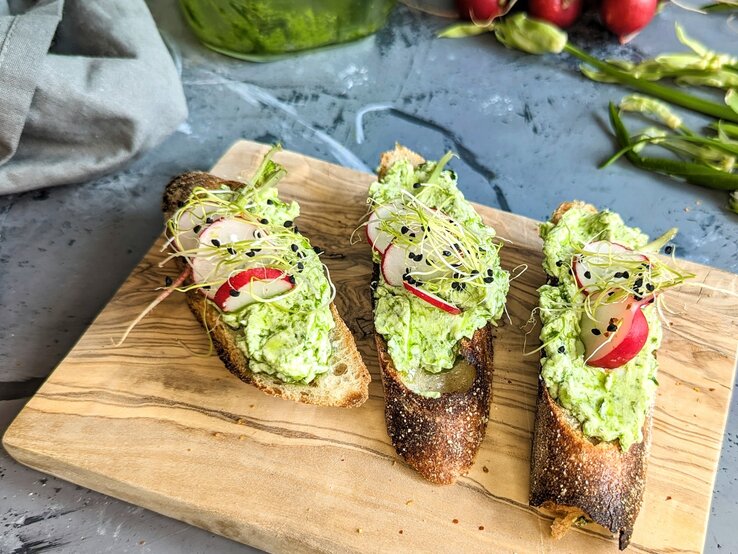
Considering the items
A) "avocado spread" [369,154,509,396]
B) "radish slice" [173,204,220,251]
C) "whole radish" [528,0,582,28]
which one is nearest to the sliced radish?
"avocado spread" [369,154,509,396]

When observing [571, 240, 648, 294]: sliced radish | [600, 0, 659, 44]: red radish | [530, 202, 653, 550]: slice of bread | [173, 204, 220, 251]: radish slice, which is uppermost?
[600, 0, 659, 44]: red radish

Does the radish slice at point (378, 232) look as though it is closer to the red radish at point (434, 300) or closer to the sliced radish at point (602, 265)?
the red radish at point (434, 300)

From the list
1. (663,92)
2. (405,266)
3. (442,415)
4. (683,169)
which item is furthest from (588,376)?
(663,92)

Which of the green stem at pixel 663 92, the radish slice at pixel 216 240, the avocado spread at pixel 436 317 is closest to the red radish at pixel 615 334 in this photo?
the avocado spread at pixel 436 317

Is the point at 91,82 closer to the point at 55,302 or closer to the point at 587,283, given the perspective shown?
the point at 55,302

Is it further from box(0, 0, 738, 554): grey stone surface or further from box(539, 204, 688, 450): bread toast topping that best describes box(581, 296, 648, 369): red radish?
box(0, 0, 738, 554): grey stone surface
